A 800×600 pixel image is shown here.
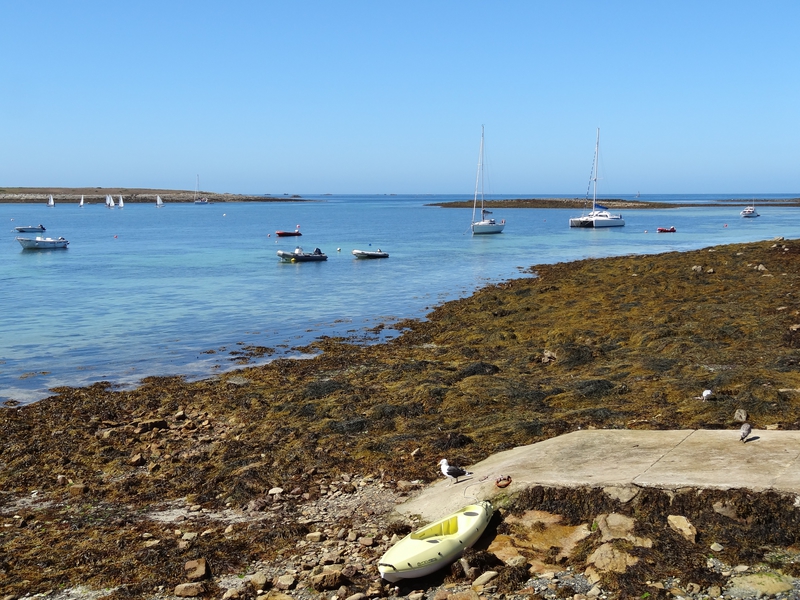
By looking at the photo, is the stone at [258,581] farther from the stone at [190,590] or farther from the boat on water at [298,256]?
the boat on water at [298,256]

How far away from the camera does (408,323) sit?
28.6 meters

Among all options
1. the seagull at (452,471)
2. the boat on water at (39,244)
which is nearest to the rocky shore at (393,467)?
the seagull at (452,471)

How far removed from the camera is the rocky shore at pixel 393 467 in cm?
877

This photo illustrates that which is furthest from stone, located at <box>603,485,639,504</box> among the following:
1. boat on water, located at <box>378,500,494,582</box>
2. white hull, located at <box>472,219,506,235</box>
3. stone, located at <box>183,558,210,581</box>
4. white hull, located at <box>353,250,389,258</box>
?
white hull, located at <box>472,219,506,235</box>

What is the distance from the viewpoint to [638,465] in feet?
34.5

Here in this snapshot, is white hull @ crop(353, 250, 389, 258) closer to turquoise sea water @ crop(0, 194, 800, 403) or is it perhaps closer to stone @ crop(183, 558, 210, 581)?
turquoise sea water @ crop(0, 194, 800, 403)

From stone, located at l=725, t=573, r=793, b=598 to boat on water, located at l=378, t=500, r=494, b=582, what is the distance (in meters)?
3.03

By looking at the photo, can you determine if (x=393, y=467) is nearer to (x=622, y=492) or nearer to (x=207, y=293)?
(x=622, y=492)

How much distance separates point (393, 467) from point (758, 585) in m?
6.16

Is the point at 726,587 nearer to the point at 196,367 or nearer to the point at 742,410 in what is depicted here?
the point at 742,410

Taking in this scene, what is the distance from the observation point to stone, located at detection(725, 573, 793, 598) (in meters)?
7.78

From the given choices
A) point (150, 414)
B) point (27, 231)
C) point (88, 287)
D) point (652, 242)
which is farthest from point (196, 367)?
point (27, 231)

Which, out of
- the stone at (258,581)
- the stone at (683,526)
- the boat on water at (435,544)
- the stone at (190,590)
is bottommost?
the stone at (190,590)

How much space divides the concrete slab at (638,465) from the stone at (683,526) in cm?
52
